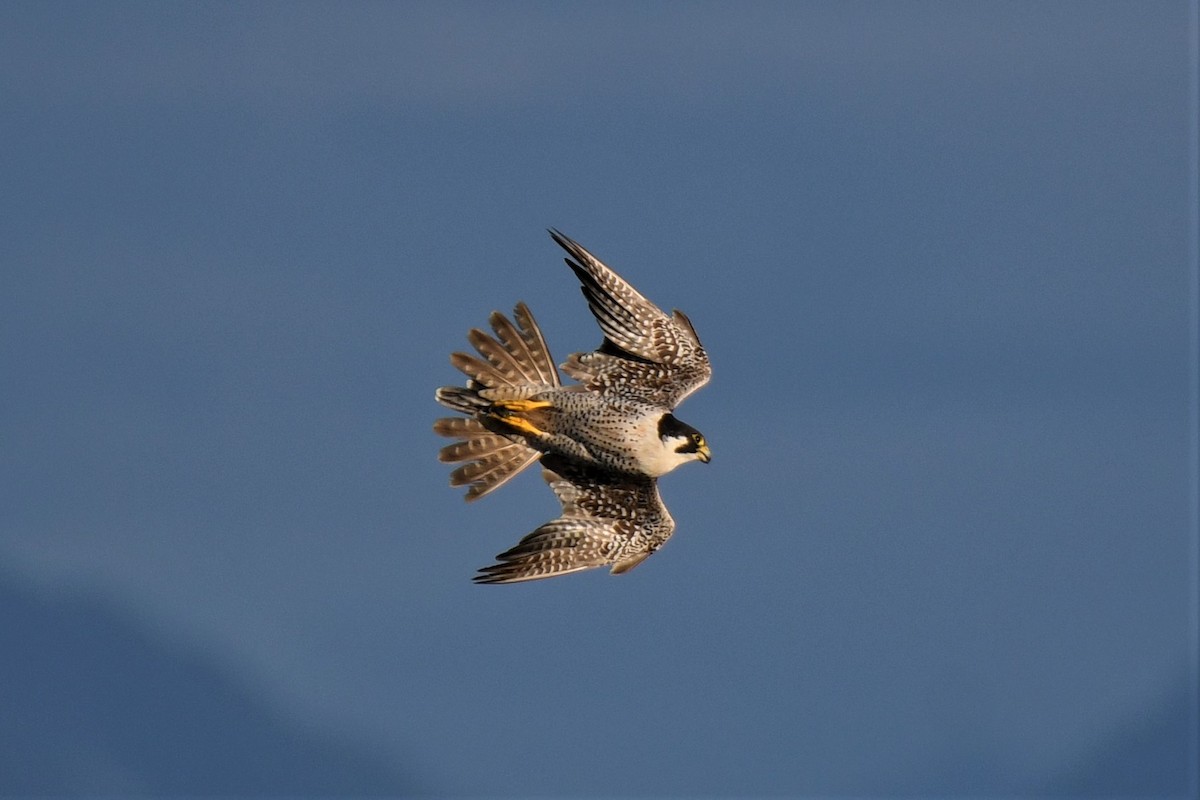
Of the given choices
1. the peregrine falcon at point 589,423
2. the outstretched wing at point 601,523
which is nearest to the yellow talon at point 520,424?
the peregrine falcon at point 589,423

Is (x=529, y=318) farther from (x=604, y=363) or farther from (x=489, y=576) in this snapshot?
(x=489, y=576)

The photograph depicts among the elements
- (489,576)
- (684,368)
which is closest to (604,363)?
(684,368)

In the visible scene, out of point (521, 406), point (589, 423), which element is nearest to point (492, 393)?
point (521, 406)

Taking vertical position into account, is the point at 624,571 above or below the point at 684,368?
below

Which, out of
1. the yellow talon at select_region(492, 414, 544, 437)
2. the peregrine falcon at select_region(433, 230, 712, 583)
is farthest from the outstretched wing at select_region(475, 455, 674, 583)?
the yellow talon at select_region(492, 414, 544, 437)

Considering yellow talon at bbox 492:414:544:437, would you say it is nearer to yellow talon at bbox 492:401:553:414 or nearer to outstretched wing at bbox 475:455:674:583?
yellow talon at bbox 492:401:553:414

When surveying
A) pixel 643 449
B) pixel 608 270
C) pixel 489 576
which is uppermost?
pixel 608 270
